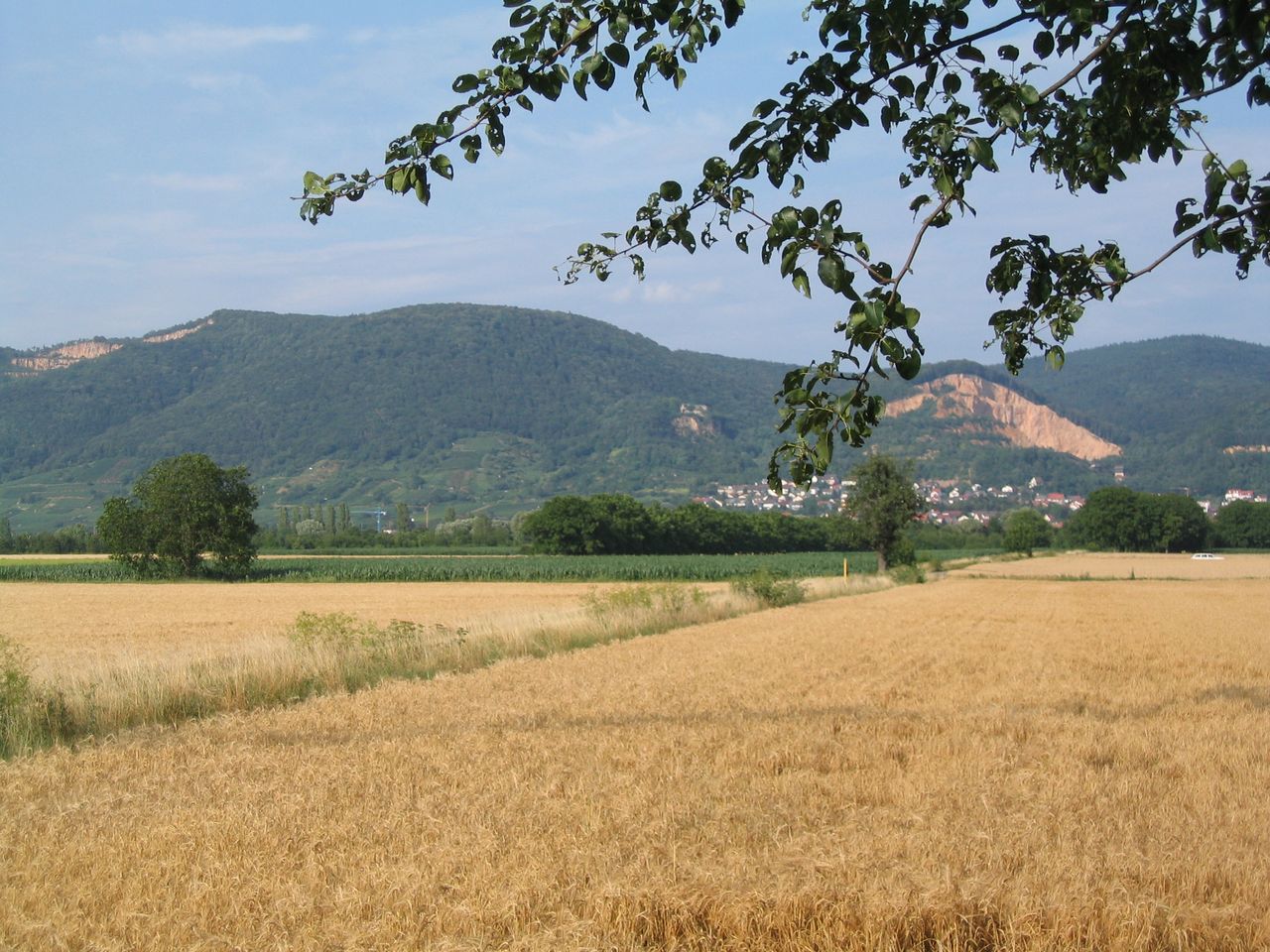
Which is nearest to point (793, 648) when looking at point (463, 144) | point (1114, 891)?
point (1114, 891)

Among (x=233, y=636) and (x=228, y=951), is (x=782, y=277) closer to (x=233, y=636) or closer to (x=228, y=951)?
(x=228, y=951)

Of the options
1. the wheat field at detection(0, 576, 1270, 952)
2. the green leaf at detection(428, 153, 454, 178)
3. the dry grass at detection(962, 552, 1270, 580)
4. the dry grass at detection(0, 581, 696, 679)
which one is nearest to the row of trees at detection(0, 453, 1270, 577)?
the dry grass at detection(962, 552, 1270, 580)

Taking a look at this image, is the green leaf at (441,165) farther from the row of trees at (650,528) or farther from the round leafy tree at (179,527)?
the round leafy tree at (179,527)

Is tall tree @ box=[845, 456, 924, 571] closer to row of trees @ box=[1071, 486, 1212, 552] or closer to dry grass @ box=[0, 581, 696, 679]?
dry grass @ box=[0, 581, 696, 679]

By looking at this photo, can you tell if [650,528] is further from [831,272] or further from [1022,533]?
[831,272]

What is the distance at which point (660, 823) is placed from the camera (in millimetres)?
6727

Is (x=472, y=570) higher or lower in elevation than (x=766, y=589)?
lower

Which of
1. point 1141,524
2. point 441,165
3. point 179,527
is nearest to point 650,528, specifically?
point 179,527

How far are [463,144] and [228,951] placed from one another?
377 cm

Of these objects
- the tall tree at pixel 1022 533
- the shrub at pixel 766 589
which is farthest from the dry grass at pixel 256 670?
the tall tree at pixel 1022 533

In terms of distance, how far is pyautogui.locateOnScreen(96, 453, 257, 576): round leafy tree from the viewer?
237 ft

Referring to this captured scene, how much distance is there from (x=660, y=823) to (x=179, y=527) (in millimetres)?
72524

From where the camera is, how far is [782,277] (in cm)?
323

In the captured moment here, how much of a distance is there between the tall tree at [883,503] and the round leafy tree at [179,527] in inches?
1677
